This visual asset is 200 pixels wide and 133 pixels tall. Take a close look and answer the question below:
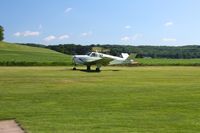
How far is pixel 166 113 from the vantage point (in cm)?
1178

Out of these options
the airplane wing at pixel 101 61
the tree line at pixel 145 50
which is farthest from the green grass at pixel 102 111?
the tree line at pixel 145 50

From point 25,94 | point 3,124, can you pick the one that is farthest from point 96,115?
point 25,94

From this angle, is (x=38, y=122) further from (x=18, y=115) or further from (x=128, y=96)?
(x=128, y=96)

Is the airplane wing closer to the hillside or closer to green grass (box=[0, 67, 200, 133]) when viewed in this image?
the hillside

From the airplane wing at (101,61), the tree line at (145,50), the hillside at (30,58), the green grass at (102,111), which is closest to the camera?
the green grass at (102,111)

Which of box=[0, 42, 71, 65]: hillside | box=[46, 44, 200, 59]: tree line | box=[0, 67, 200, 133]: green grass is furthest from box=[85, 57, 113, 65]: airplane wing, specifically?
box=[46, 44, 200, 59]: tree line

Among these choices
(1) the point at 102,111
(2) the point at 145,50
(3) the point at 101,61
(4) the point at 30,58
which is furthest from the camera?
(2) the point at 145,50

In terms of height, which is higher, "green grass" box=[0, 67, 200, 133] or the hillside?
the hillside

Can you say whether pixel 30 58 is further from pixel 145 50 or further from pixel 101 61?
pixel 145 50

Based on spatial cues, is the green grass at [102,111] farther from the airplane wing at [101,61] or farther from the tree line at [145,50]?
the tree line at [145,50]

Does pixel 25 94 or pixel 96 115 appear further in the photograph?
pixel 25 94

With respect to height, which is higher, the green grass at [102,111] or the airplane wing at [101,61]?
the airplane wing at [101,61]

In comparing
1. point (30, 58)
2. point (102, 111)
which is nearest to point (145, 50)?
point (30, 58)

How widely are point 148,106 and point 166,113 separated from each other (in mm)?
1421
